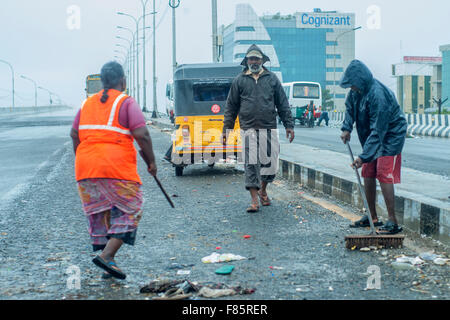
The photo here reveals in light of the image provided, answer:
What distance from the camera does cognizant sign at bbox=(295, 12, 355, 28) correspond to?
392 ft

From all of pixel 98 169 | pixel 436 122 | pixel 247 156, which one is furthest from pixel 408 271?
pixel 436 122

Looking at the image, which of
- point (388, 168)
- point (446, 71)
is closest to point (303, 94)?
point (388, 168)

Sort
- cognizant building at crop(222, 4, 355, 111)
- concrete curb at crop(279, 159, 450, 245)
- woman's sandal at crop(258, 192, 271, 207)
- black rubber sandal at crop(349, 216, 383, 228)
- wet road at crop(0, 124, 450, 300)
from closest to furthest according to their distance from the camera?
wet road at crop(0, 124, 450, 300)
concrete curb at crop(279, 159, 450, 245)
black rubber sandal at crop(349, 216, 383, 228)
woman's sandal at crop(258, 192, 271, 207)
cognizant building at crop(222, 4, 355, 111)

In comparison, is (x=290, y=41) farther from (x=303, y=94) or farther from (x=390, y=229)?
(x=390, y=229)

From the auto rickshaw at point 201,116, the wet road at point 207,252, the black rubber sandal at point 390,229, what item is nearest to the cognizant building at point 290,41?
the auto rickshaw at point 201,116

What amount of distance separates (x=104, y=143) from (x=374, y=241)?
8.21ft

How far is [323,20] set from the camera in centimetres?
12231

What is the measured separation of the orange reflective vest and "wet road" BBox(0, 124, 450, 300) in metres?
0.80

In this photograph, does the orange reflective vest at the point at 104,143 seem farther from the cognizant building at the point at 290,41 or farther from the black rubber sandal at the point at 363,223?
the cognizant building at the point at 290,41

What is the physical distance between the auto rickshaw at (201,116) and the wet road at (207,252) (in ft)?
8.46

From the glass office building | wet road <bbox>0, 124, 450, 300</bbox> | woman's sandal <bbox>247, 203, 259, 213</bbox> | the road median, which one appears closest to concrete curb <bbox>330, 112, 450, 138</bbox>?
the road median

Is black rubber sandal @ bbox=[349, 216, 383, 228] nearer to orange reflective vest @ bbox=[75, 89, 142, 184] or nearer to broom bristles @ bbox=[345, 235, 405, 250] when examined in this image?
broom bristles @ bbox=[345, 235, 405, 250]
